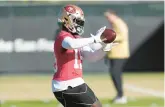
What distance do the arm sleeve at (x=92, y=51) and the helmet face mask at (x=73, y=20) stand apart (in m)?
0.21

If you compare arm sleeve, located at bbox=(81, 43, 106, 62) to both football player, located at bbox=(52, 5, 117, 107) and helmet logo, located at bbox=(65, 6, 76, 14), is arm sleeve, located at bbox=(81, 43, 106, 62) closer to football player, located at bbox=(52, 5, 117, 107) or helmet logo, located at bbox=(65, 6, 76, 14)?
football player, located at bbox=(52, 5, 117, 107)

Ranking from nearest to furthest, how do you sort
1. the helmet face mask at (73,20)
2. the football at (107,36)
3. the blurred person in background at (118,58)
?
the football at (107,36) < the helmet face mask at (73,20) < the blurred person in background at (118,58)

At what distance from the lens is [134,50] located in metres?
19.2

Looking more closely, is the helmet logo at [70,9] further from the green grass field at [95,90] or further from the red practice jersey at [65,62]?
the green grass field at [95,90]

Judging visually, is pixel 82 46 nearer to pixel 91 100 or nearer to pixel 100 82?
pixel 91 100

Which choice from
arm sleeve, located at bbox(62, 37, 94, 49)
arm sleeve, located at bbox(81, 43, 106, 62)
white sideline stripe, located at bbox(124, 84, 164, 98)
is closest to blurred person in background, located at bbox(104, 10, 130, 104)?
white sideline stripe, located at bbox(124, 84, 164, 98)

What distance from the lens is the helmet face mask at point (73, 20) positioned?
6.90 m

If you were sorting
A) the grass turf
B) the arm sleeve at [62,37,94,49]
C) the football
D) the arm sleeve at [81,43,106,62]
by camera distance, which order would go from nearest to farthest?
the arm sleeve at [62,37,94,49] < the football < the arm sleeve at [81,43,106,62] < the grass turf

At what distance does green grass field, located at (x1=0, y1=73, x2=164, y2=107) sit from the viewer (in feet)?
40.0

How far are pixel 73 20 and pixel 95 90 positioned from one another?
762 cm

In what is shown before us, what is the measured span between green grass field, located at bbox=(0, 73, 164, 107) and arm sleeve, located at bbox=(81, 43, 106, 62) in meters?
4.69

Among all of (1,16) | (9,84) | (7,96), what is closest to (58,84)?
(7,96)

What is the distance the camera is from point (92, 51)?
7082 mm

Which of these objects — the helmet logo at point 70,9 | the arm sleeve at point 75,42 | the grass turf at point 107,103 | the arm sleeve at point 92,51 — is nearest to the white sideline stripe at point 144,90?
the grass turf at point 107,103
